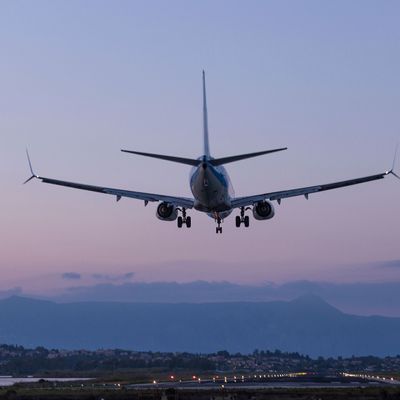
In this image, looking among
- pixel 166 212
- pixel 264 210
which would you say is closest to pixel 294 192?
pixel 264 210

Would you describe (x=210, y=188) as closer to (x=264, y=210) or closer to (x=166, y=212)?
(x=166, y=212)

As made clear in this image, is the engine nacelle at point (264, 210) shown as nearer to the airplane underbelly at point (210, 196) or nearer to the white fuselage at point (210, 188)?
the white fuselage at point (210, 188)

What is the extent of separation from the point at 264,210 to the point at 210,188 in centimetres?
911

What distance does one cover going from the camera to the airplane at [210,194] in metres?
95.3

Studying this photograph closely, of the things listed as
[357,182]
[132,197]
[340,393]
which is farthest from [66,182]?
[340,393]

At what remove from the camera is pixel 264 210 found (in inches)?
4063

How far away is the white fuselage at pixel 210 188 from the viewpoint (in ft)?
312

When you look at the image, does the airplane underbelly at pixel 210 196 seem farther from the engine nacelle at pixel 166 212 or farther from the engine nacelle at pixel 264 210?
the engine nacelle at pixel 264 210

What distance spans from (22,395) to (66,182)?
4546 cm

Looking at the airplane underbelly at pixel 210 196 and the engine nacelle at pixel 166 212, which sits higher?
the engine nacelle at pixel 166 212

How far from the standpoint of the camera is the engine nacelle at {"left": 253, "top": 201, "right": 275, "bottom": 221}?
10325cm

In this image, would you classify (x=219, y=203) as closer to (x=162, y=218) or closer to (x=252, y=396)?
(x=162, y=218)

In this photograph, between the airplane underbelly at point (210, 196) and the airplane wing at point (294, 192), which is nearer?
the airplane underbelly at point (210, 196)

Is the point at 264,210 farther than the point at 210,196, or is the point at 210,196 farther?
the point at 264,210
